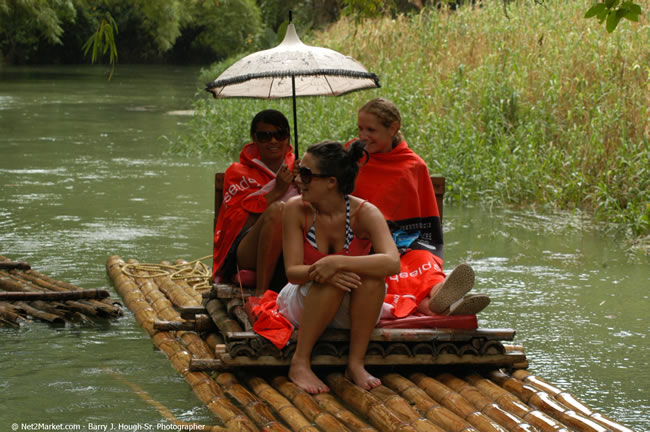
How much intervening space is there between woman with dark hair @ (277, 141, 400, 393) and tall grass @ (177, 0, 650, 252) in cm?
436

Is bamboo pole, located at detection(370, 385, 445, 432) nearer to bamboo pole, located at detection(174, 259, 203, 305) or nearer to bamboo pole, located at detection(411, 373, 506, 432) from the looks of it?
bamboo pole, located at detection(411, 373, 506, 432)

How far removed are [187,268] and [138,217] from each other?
265 cm

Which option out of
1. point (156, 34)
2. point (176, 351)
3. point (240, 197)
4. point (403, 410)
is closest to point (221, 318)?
point (176, 351)

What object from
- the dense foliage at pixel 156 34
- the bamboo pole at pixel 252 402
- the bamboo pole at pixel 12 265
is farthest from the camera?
the dense foliage at pixel 156 34

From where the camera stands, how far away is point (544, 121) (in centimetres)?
998

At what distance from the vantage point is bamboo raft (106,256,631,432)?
364 cm

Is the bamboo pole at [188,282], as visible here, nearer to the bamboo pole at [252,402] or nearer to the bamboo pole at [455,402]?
the bamboo pole at [252,402]

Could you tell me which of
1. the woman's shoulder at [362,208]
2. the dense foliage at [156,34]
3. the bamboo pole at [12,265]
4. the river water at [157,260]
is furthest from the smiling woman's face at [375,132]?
the dense foliage at [156,34]

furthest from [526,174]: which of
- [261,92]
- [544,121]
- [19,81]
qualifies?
[19,81]

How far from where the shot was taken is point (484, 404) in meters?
3.80

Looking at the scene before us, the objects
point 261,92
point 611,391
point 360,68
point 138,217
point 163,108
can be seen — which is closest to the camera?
point 611,391

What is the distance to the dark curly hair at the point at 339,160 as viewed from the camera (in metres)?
4.07

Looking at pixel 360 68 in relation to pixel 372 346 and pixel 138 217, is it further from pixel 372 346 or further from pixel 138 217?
pixel 138 217

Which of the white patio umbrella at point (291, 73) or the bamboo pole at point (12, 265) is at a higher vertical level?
the white patio umbrella at point (291, 73)
